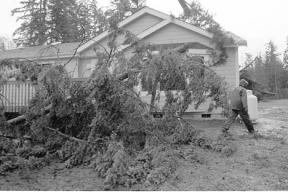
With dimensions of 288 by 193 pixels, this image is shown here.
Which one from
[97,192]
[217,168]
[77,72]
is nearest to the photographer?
Answer: [97,192]

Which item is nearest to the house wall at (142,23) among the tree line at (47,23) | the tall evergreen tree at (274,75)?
the tree line at (47,23)

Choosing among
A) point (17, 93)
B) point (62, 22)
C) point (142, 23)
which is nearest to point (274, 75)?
point (62, 22)

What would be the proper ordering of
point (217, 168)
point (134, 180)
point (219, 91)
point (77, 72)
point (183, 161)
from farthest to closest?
point (77, 72)
point (219, 91)
point (183, 161)
point (217, 168)
point (134, 180)

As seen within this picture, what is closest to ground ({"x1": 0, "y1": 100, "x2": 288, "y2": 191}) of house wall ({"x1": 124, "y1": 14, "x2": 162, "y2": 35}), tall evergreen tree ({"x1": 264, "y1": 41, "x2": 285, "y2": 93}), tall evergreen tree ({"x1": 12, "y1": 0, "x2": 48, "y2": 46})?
house wall ({"x1": 124, "y1": 14, "x2": 162, "y2": 35})

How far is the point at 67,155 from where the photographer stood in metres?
5.86

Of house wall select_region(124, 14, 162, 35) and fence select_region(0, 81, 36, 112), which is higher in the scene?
house wall select_region(124, 14, 162, 35)

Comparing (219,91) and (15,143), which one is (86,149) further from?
(219,91)

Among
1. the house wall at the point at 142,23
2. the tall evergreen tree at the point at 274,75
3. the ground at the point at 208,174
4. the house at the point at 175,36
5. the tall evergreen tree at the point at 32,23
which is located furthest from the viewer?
the tall evergreen tree at the point at 274,75

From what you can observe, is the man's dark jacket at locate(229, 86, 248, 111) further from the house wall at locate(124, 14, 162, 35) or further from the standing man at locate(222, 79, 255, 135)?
the house wall at locate(124, 14, 162, 35)

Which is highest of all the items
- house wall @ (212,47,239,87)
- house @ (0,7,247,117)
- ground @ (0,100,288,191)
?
house @ (0,7,247,117)

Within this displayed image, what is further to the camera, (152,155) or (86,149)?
(86,149)

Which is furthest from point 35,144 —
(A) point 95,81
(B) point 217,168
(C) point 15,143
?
(B) point 217,168

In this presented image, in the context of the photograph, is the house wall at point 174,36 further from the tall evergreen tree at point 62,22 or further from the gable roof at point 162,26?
the tall evergreen tree at point 62,22

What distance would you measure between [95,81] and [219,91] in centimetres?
286
